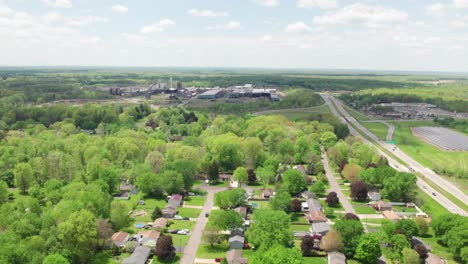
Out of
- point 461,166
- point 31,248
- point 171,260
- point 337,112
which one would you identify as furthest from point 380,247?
point 337,112

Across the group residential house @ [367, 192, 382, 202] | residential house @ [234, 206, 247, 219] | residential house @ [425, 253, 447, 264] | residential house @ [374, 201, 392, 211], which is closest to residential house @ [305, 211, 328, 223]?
residential house @ [234, 206, 247, 219]

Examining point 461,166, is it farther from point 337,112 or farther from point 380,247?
point 337,112

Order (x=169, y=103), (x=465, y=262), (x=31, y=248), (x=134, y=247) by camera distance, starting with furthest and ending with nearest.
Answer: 1. (x=169, y=103)
2. (x=134, y=247)
3. (x=465, y=262)
4. (x=31, y=248)

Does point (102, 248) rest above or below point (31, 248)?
below

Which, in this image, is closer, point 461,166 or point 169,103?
point 461,166

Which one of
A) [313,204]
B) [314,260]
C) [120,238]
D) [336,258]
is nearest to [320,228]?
[314,260]

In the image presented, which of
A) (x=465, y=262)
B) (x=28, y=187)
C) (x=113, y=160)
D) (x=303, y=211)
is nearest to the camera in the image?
(x=465, y=262)

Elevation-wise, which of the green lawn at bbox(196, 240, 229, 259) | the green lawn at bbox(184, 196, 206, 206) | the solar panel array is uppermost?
the solar panel array

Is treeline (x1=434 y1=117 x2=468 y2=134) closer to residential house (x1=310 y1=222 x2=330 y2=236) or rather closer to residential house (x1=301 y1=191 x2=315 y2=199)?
residential house (x1=301 y1=191 x2=315 y2=199)
